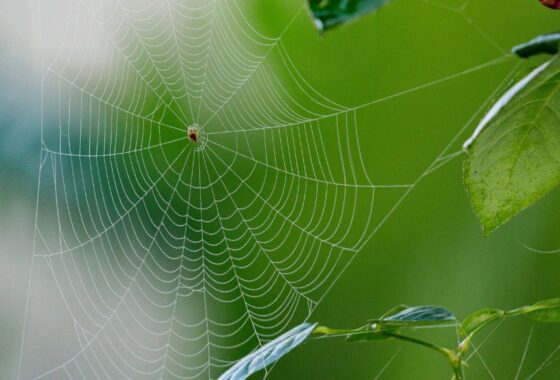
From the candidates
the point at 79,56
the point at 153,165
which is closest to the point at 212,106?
the point at 153,165

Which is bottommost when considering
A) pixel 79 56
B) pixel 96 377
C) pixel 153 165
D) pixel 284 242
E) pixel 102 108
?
pixel 96 377

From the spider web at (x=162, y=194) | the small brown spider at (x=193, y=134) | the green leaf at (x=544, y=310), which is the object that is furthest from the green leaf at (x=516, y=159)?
the small brown spider at (x=193, y=134)

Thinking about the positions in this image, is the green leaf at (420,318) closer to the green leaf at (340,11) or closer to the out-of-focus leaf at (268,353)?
the out-of-focus leaf at (268,353)

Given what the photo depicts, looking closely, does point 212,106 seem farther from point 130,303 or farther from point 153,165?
point 130,303

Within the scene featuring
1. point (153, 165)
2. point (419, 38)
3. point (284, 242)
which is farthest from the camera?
point (153, 165)

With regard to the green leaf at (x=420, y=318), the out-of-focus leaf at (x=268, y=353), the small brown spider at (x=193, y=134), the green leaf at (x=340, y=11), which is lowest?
the green leaf at (x=420, y=318)

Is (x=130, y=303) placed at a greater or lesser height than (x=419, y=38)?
lesser
